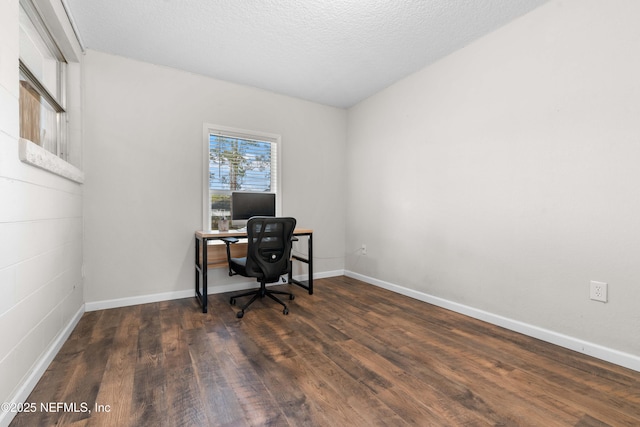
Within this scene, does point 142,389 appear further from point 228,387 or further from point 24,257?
point 24,257

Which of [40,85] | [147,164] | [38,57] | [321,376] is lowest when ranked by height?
[321,376]

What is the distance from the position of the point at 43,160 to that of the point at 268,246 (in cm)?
171

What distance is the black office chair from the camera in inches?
107

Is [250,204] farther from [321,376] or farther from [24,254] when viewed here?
[321,376]

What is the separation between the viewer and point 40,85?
207 cm

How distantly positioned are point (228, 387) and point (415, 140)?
2970 millimetres

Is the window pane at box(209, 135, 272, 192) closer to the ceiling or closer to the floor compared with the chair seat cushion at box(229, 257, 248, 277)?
closer to the ceiling

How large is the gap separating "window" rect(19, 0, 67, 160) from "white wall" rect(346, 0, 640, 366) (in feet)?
10.8

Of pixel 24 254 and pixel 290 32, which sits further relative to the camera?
pixel 290 32

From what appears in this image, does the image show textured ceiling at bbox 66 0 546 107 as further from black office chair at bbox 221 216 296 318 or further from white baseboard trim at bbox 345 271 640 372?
white baseboard trim at bbox 345 271 640 372

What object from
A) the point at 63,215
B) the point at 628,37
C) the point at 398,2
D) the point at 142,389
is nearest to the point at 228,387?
the point at 142,389

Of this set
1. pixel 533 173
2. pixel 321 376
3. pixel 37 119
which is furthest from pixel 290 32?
pixel 321 376

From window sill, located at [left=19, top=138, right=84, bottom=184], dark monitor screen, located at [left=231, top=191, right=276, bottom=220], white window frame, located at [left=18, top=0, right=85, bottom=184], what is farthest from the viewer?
dark monitor screen, located at [left=231, top=191, right=276, bottom=220]

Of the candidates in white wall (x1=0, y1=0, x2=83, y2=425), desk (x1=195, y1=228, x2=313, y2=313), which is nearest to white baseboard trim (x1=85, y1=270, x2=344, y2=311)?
desk (x1=195, y1=228, x2=313, y2=313)
